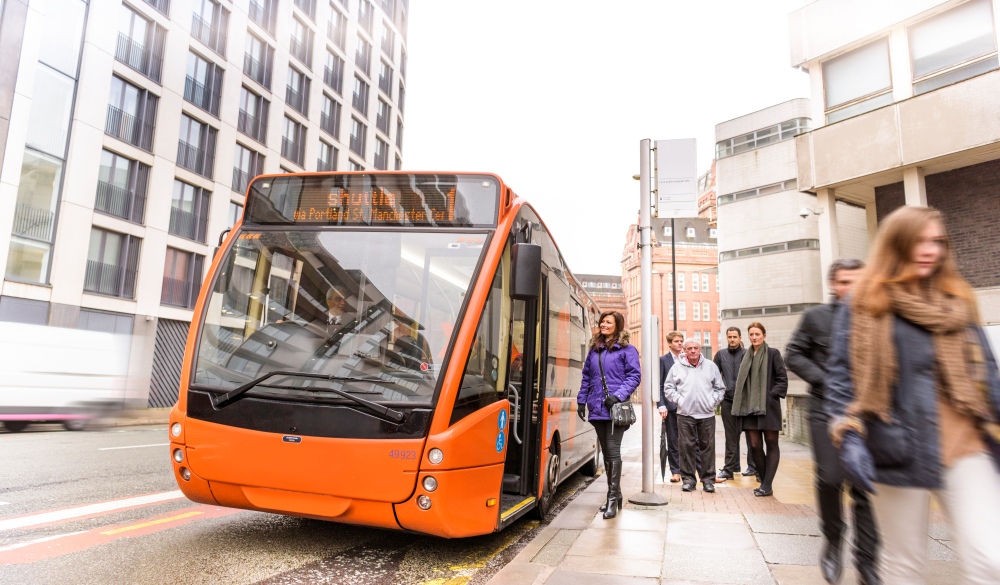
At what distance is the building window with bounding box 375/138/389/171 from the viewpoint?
42.0 metres

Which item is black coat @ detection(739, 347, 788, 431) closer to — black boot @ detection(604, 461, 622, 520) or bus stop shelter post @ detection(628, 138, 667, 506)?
bus stop shelter post @ detection(628, 138, 667, 506)

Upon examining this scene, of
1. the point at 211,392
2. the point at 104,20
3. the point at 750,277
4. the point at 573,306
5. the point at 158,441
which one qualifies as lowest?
the point at 158,441

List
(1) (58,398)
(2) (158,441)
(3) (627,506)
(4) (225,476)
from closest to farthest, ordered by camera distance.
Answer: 1. (4) (225,476)
2. (3) (627,506)
3. (2) (158,441)
4. (1) (58,398)

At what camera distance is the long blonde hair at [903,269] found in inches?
106

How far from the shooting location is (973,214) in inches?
547

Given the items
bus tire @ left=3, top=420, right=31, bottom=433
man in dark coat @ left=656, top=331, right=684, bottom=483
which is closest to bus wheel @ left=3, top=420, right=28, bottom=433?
bus tire @ left=3, top=420, right=31, bottom=433

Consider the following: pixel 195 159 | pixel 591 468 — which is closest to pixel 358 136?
pixel 195 159

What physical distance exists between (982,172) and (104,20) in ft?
86.0

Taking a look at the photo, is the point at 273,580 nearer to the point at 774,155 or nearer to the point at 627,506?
the point at 627,506

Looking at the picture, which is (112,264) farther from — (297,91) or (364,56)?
(364,56)

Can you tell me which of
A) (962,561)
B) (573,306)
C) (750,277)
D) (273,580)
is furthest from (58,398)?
(750,277)

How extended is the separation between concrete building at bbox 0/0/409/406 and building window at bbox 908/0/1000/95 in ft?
66.2

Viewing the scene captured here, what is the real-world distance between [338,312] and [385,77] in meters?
41.5

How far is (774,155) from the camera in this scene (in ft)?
87.5
